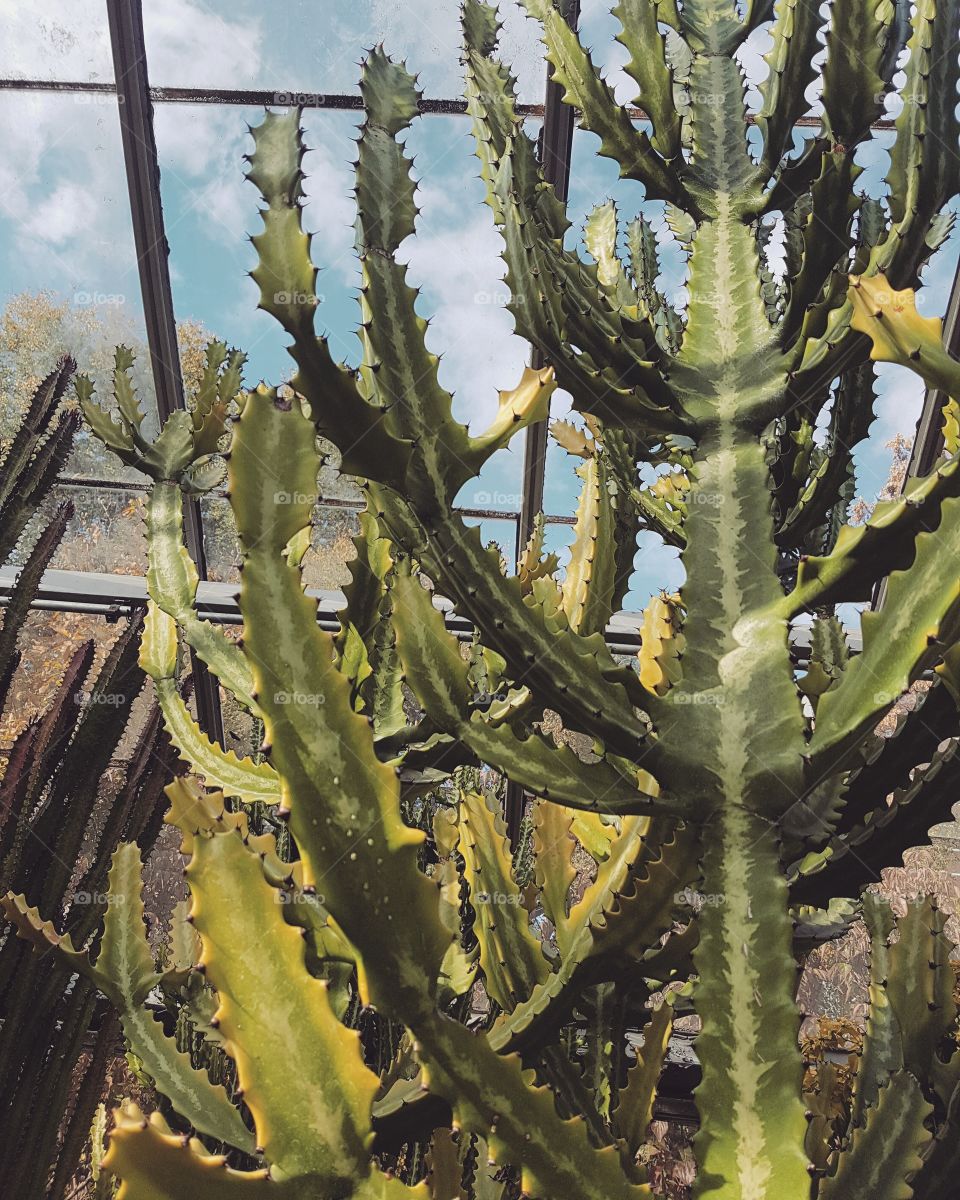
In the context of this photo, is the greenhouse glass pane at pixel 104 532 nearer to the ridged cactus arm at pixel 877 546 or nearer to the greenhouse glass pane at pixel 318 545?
the greenhouse glass pane at pixel 318 545

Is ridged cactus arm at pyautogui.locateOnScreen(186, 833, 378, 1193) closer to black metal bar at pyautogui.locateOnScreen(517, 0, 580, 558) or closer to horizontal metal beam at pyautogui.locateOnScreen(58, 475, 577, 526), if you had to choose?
black metal bar at pyautogui.locateOnScreen(517, 0, 580, 558)

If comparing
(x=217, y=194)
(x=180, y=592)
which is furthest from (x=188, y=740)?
(x=217, y=194)

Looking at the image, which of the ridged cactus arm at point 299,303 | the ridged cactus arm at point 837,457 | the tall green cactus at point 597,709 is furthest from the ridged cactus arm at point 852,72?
the ridged cactus arm at point 299,303

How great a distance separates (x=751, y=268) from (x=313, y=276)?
3.07 ft

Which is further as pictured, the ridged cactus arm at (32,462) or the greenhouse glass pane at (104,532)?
the greenhouse glass pane at (104,532)

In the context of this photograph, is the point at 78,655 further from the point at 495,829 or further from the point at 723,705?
the point at 723,705

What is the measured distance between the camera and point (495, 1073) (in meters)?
0.91

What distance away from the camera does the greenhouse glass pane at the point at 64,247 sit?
6.00m

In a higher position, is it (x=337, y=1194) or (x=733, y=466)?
(x=733, y=466)

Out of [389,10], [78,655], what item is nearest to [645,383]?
[78,655]

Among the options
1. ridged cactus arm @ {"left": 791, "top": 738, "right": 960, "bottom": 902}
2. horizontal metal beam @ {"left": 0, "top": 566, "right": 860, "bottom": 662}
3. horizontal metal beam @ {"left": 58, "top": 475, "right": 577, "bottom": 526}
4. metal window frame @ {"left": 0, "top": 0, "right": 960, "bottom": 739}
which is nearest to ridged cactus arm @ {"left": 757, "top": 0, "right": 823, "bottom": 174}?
ridged cactus arm @ {"left": 791, "top": 738, "right": 960, "bottom": 902}

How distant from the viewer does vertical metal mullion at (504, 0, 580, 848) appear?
577 centimetres

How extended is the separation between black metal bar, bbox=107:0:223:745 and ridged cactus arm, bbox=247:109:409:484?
4.50 meters

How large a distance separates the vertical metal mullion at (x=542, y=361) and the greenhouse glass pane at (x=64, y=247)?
2764 mm
